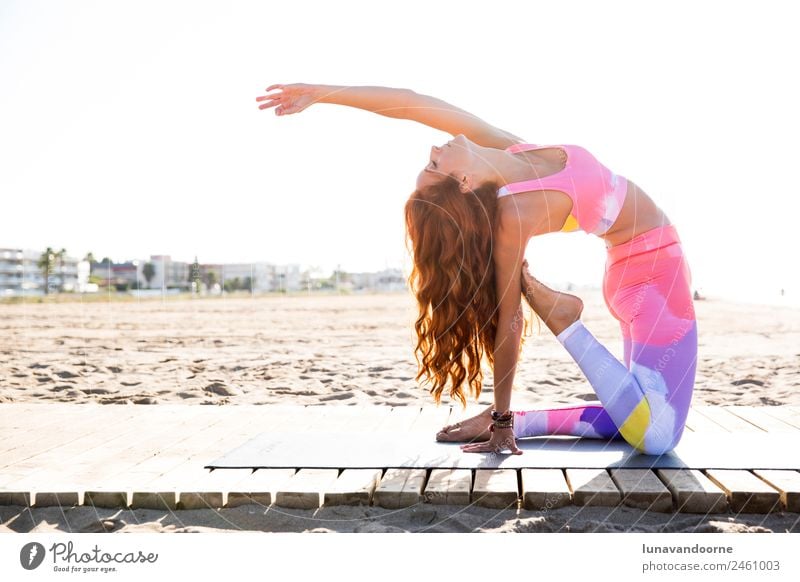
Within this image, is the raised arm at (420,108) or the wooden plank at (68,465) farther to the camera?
the raised arm at (420,108)

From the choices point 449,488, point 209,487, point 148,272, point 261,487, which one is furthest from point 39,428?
point 148,272

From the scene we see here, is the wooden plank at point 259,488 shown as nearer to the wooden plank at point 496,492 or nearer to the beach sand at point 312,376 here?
the beach sand at point 312,376

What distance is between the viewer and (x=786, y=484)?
2225 millimetres

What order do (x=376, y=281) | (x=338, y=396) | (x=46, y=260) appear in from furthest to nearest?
1. (x=46, y=260)
2. (x=376, y=281)
3. (x=338, y=396)

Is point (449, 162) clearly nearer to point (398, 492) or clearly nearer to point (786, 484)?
point (398, 492)

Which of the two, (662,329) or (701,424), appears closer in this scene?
(662,329)

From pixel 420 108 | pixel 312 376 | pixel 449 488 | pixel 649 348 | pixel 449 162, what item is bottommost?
pixel 312 376

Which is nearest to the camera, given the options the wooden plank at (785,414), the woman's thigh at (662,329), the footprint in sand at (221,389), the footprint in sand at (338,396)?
the woman's thigh at (662,329)

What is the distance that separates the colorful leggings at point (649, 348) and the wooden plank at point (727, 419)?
627mm

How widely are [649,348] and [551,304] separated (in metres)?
0.40

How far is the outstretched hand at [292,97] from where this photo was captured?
9.07 feet

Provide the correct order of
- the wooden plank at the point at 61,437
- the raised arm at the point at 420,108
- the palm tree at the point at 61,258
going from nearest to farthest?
the wooden plank at the point at 61,437 < the raised arm at the point at 420,108 < the palm tree at the point at 61,258

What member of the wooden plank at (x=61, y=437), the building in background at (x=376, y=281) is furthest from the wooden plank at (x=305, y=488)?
the building in background at (x=376, y=281)
